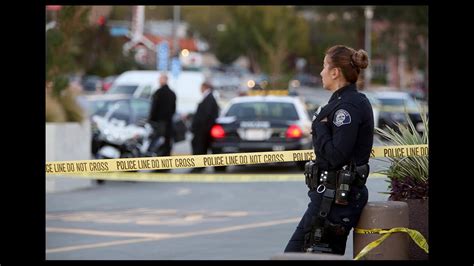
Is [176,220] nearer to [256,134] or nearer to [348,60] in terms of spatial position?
[256,134]

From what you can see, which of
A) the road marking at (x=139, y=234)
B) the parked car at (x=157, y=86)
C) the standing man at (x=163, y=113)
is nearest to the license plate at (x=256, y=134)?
the standing man at (x=163, y=113)

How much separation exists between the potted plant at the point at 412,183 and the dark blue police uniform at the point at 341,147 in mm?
1023

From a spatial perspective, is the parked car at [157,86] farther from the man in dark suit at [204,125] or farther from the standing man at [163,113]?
the man in dark suit at [204,125]

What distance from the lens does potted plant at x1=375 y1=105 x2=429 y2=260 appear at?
7.51m

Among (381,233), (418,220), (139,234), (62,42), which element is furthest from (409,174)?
(62,42)

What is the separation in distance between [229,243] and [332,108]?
4.68 meters

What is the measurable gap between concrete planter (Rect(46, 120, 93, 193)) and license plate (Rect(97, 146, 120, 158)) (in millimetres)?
227

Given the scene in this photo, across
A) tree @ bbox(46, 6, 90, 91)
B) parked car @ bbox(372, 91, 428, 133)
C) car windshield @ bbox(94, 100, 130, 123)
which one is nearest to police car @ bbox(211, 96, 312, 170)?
car windshield @ bbox(94, 100, 130, 123)

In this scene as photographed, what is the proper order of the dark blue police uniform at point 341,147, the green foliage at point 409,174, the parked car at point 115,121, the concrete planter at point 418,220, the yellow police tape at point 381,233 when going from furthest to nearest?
the parked car at point 115,121
the green foliage at point 409,174
the concrete planter at point 418,220
the yellow police tape at point 381,233
the dark blue police uniform at point 341,147

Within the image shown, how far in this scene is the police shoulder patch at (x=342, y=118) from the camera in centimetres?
634

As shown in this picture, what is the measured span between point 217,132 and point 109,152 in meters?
2.82

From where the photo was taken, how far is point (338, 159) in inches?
249

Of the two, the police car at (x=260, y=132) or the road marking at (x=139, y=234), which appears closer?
the road marking at (x=139, y=234)
